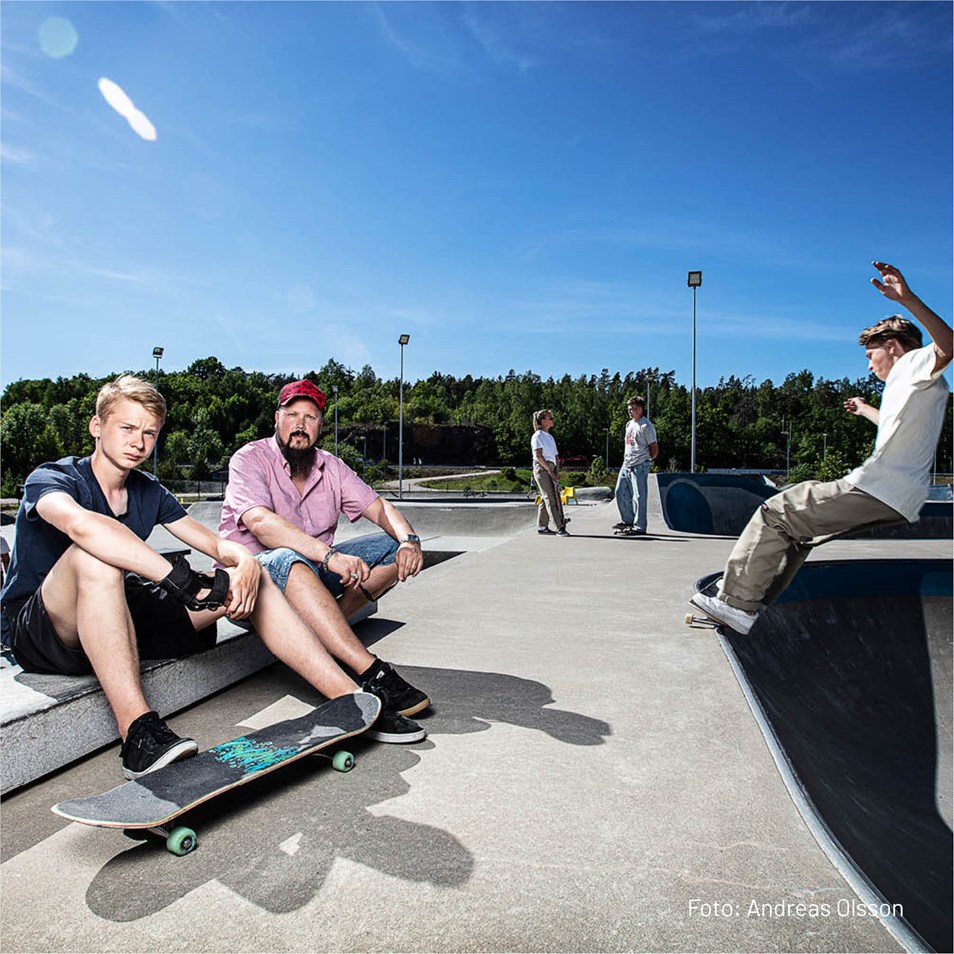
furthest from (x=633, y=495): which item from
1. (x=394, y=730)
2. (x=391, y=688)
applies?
(x=394, y=730)

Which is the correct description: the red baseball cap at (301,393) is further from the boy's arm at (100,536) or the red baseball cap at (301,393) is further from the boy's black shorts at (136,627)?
the boy's arm at (100,536)

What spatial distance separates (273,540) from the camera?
2.99 m

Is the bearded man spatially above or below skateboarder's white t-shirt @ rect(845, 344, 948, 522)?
below

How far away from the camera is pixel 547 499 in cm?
986

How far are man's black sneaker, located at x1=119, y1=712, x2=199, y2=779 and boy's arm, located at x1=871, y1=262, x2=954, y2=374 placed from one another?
3.08m

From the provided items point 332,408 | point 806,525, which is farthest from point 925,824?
point 332,408

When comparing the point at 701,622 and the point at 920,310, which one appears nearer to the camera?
the point at 920,310

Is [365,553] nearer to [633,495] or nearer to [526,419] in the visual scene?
[633,495]

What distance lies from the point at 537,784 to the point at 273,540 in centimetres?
144

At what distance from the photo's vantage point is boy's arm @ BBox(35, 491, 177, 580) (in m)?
2.19

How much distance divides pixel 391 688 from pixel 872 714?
2.80 meters

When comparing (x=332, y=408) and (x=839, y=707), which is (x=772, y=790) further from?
(x=332, y=408)

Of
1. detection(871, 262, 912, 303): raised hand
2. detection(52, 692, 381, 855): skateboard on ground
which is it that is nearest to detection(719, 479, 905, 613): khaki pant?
detection(871, 262, 912, 303): raised hand

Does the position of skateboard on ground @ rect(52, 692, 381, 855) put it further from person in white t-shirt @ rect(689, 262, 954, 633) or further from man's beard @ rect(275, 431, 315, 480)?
person in white t-shirt @ rect(689, 262, 954, 633)
